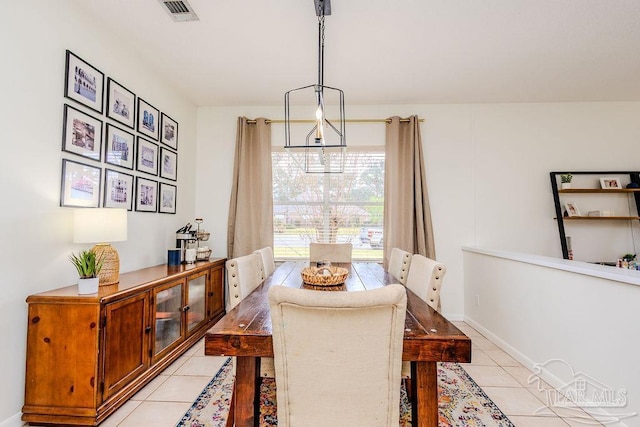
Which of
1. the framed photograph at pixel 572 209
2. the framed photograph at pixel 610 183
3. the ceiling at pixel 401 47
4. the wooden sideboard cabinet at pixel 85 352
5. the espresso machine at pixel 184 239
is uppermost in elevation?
the ceiling at pixel 401 47

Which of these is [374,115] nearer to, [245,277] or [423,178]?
[423,178]

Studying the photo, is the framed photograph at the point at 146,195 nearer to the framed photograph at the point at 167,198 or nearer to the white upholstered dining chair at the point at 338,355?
the framed photograph at the point at 167,198

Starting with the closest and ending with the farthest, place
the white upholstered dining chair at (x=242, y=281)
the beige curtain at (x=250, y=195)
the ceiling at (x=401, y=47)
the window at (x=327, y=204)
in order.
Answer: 1. the white upholstered dining chair at (x=242, y=281)
2. the ceiling at (x=401, y=47)
3. the beige curtain at (x=250, y=195)
4. the window at (x=327, y=204)

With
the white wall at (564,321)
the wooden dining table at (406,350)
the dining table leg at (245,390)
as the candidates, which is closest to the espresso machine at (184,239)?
the wooden dining table at (406,350)

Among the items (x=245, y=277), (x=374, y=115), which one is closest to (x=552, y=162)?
(x=374, y=115)

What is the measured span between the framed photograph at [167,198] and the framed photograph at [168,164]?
11cm

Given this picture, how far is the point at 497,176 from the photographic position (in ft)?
12.4

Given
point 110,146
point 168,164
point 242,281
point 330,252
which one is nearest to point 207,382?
point 242,281

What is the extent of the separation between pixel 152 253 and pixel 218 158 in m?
1.53

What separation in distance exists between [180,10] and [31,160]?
139cm

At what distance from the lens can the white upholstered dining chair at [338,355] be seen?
3.33 feet

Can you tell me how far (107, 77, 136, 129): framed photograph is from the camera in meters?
2.41

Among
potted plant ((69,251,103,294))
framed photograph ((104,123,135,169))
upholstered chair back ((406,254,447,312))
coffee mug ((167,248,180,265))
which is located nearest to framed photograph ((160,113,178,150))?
framed photograph ((104,123,135,169))

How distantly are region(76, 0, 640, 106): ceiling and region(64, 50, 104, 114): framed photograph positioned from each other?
1.39 feet
